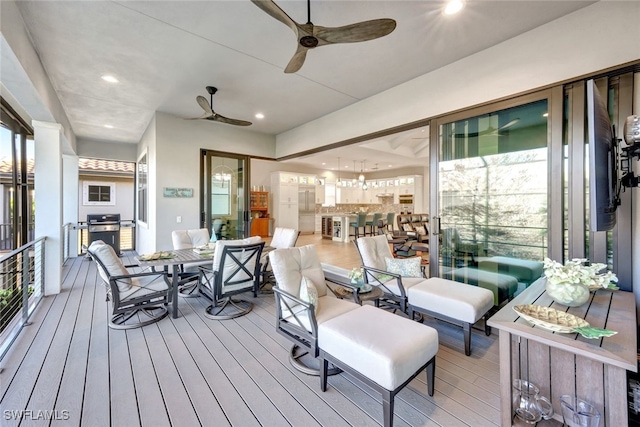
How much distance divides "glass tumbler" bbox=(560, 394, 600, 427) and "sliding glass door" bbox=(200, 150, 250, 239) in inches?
217

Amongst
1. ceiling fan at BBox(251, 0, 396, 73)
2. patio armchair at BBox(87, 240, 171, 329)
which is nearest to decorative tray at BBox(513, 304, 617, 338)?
ceiling fan at BBox(251, 0, 396, 73)

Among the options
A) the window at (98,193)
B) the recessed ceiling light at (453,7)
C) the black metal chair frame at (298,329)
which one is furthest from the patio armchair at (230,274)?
the window at (98,193)

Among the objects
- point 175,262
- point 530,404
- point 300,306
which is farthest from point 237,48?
point 530,404

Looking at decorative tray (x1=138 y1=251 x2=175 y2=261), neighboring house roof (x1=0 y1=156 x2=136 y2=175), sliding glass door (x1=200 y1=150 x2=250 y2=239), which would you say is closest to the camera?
decorative tray (x1=138 y1=251 x2=175 y2=261)

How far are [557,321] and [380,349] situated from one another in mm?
1024

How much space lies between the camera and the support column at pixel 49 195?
13.0 feet

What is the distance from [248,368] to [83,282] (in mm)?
4308

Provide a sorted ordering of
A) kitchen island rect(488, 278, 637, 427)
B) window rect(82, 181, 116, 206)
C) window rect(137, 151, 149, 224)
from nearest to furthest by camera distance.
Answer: kitchen island rect(488, 278, 637, 427) → window rect(137, 151, 149, 224) → window rect(82, 181, 116, 206)

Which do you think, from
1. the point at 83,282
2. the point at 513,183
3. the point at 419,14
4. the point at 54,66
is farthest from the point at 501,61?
the point at 83,282

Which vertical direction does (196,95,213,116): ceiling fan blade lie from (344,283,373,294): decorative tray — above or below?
above

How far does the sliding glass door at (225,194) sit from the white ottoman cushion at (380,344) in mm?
4409

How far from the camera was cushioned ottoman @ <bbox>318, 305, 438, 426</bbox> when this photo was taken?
5.10 feet

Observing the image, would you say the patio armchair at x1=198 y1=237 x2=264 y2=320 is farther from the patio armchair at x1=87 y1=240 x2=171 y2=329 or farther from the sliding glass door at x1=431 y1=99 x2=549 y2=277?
the sliding glass door at x1=431 y1=99 x2=549 y2=277

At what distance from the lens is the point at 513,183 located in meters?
2.96
